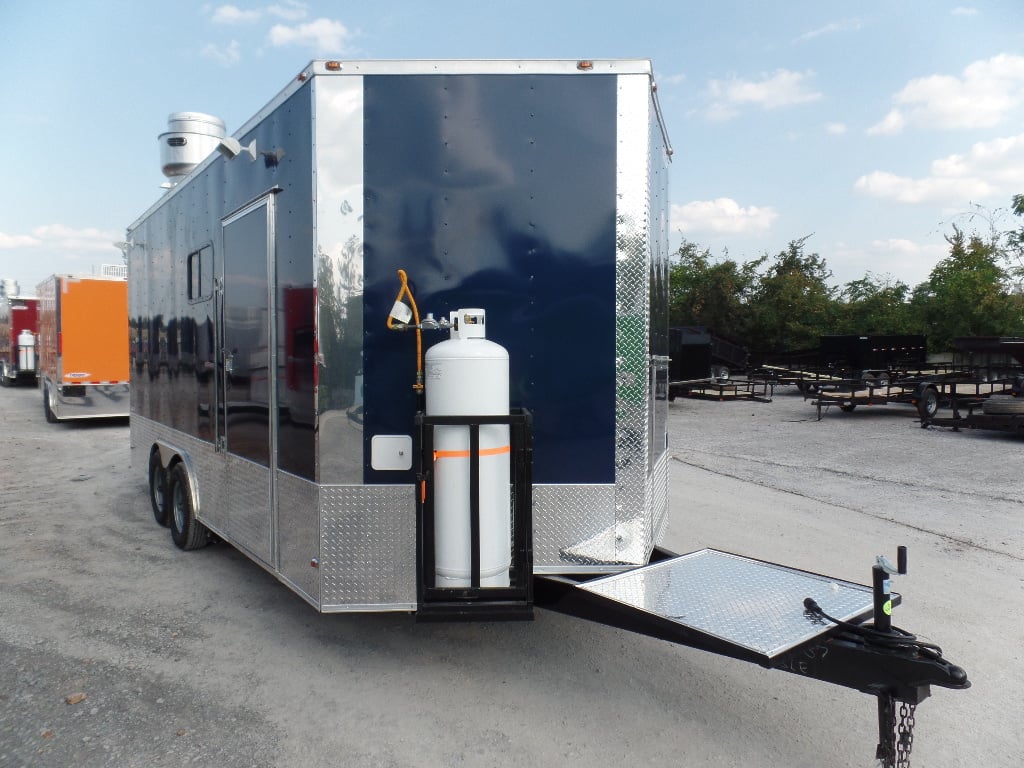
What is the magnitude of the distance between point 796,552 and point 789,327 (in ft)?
88.5

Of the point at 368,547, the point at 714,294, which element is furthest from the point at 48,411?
the point at 714,294

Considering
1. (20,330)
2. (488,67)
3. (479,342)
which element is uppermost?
(488,67)

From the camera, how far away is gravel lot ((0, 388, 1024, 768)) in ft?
10.4

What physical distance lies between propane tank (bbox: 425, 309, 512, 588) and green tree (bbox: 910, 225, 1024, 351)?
80.8 ft

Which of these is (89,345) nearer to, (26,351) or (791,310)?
(26,351)

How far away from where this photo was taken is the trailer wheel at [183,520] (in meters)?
5.91

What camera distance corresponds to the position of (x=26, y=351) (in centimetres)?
2278

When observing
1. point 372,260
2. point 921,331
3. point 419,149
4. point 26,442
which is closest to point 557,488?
point 372,260

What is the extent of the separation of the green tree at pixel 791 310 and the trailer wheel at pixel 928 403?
14.8 meters

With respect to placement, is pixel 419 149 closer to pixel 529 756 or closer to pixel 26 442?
pixel 529 756

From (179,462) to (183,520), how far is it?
19.3 inches

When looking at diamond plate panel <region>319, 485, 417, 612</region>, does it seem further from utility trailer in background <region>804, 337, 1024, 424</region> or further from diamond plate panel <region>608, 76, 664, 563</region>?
utility trailer in background <region>804, 337, 1024, 424</region>

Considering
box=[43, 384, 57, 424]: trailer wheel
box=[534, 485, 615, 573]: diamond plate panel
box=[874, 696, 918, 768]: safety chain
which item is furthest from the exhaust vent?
box=[43, 384, 57, 424]: trailer wheel

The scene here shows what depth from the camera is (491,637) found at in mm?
4293
